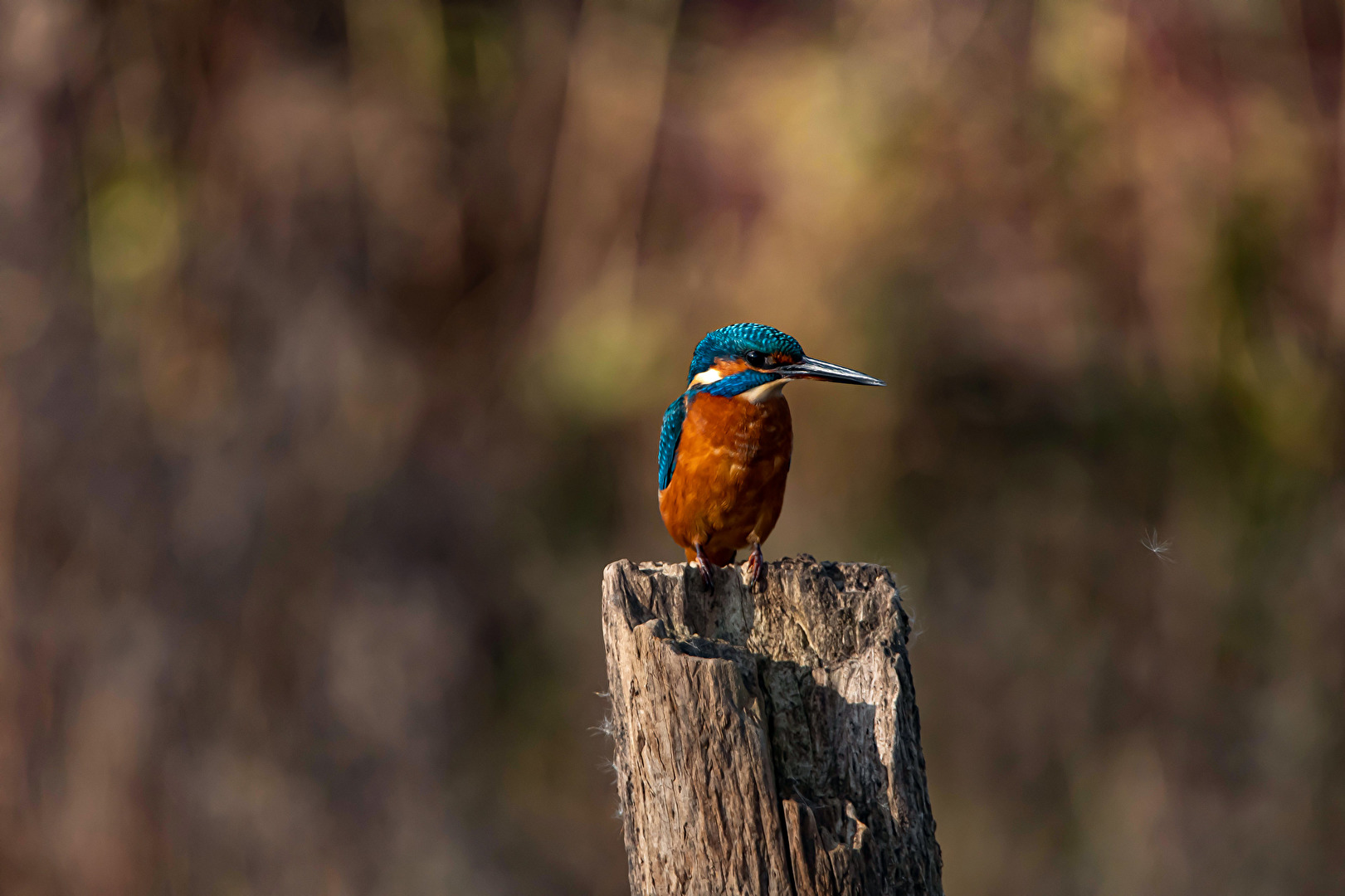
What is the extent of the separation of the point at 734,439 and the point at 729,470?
0.07 meters

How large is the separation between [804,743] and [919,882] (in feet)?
0.69

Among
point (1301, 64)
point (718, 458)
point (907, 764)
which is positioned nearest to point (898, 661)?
point (907, 764)

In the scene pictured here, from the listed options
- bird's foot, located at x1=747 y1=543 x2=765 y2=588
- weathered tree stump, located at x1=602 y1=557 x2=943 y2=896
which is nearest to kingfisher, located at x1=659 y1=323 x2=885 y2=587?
bird's foot, located at x1=747 y1=543 x2=765 y2=588

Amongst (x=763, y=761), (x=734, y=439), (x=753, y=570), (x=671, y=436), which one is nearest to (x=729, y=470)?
(x=734, y=439)

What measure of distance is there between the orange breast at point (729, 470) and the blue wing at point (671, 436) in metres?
0.02

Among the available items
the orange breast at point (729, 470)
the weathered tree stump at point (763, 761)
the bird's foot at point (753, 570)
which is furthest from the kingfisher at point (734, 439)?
the weathered tree stump at point (763, 761)

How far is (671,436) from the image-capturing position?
6.98 feet

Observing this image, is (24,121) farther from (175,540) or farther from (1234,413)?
(1234,413)

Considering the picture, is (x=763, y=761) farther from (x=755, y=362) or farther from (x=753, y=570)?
(x=755, y=362)

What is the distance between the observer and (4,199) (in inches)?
171

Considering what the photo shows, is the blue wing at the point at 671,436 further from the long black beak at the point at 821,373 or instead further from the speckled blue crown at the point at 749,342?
the long black beak at the point at 821,373

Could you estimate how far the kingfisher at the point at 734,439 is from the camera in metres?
1.93

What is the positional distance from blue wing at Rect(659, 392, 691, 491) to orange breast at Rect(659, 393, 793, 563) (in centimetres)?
2

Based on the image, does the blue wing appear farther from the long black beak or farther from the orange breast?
the long black beak
